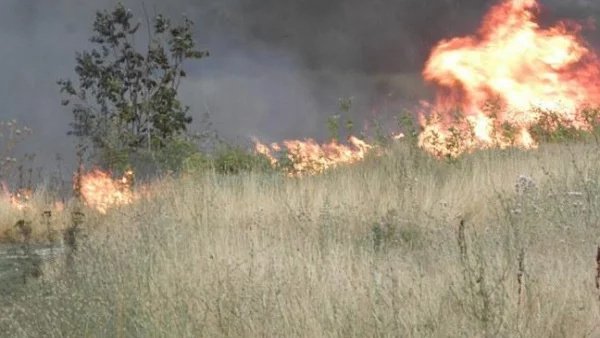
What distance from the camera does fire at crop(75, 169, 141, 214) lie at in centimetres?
1217

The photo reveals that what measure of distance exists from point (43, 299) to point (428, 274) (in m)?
3.03

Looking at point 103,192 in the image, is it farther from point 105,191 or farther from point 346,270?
point 346,270

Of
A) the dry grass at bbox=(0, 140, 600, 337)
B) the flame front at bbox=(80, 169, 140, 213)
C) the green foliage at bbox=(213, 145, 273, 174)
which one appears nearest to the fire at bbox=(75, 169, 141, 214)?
the flame front at bbox=(80, 169, 140, 213)

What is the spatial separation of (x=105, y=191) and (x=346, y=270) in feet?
24.7

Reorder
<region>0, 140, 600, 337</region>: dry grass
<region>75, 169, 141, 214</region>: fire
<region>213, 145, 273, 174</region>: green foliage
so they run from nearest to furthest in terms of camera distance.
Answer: <region>0, 140, 600, 337</region>: dry grass, <region>75, 169, 141, 214</region>: fire, <region>213, 145, 273, 174</region>: green foliage

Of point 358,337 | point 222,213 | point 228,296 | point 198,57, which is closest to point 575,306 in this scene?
point 358,337

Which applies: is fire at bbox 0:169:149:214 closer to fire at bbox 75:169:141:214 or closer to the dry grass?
fire at bbox 75:169:141:214

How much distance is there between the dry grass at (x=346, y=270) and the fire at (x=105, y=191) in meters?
1.50

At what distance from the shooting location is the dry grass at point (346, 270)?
4.64 m

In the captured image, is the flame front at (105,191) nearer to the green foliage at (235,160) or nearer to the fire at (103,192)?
the fire at (103,192)

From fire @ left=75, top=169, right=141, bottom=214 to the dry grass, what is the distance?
150 centimetres

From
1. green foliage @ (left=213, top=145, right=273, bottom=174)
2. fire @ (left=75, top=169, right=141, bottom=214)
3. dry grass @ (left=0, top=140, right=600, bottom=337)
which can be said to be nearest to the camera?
dry grass @ (left=0, top=140, right=600, bottom=337)

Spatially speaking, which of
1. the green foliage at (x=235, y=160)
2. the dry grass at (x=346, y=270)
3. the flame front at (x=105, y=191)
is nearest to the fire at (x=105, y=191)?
the flame front at (x=105, y=191)

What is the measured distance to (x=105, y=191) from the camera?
41.1ft
